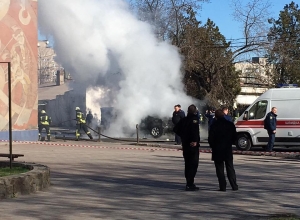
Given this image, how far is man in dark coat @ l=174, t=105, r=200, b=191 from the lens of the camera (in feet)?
38.8

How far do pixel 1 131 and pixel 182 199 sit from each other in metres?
16.1

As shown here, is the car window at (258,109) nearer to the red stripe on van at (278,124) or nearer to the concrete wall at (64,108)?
the red stripe on van at (278,124)

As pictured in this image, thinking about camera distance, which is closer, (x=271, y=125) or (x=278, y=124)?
(x=271, y=125)

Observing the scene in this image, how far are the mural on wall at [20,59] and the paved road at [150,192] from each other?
7.29 metres

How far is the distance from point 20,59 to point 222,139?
52.7 ft

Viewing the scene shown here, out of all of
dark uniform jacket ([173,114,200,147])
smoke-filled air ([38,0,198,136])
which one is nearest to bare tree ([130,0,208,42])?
smoke-filled air ([38,0,198,136])

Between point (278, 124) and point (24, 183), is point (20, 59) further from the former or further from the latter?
point (24, 183)

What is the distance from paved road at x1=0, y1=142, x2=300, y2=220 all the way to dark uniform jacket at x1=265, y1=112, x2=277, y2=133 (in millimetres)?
1861

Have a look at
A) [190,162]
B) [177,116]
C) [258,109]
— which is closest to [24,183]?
[190,162]

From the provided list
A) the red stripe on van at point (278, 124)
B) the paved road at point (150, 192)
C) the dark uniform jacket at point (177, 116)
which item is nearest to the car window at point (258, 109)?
the red stripe on van at point (278, 124)

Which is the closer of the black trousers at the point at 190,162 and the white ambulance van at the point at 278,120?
the black trousers at the point at 190,162

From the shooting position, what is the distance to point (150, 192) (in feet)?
38.2

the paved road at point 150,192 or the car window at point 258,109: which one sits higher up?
the car window at point 258,109

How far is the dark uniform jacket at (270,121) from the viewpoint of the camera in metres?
20.5
